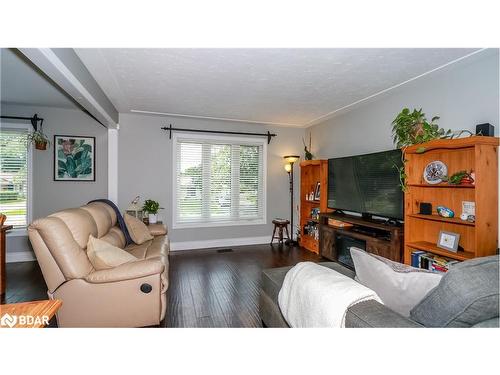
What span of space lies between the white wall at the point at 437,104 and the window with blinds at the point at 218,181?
1796mm

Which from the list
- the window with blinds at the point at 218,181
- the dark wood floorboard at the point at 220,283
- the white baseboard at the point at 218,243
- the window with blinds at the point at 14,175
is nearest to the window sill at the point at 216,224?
the window with blinds at the point at 218,181

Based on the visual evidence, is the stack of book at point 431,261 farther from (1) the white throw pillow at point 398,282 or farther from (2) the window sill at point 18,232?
(2) the window sill at point 18,232

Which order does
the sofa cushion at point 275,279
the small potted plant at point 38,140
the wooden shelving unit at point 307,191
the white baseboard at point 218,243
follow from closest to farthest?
the sofa cushion at point 275,279 < the small potted plant at point 38,140 < the white baseboard at point 218,243 < the wooden shelving unit at point 307,191

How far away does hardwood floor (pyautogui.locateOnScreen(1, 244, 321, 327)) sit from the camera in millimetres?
2254

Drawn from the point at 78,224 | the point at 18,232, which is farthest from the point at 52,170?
the point at 78,224

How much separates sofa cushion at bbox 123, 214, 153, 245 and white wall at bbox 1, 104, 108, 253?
1375mm

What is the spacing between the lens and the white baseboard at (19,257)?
384 cm

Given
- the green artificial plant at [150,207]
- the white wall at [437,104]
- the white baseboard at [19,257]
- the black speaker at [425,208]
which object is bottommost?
the white baseboard at [19,257]

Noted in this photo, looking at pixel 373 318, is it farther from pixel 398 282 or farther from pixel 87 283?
pixel 87 283

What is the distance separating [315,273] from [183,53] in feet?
7.37

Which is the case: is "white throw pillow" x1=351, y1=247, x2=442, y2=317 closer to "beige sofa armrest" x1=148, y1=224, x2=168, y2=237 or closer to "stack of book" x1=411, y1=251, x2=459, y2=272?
"stack of book" x1=411, y1=251, x2=459, y2=272

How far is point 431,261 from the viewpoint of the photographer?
2496mm
